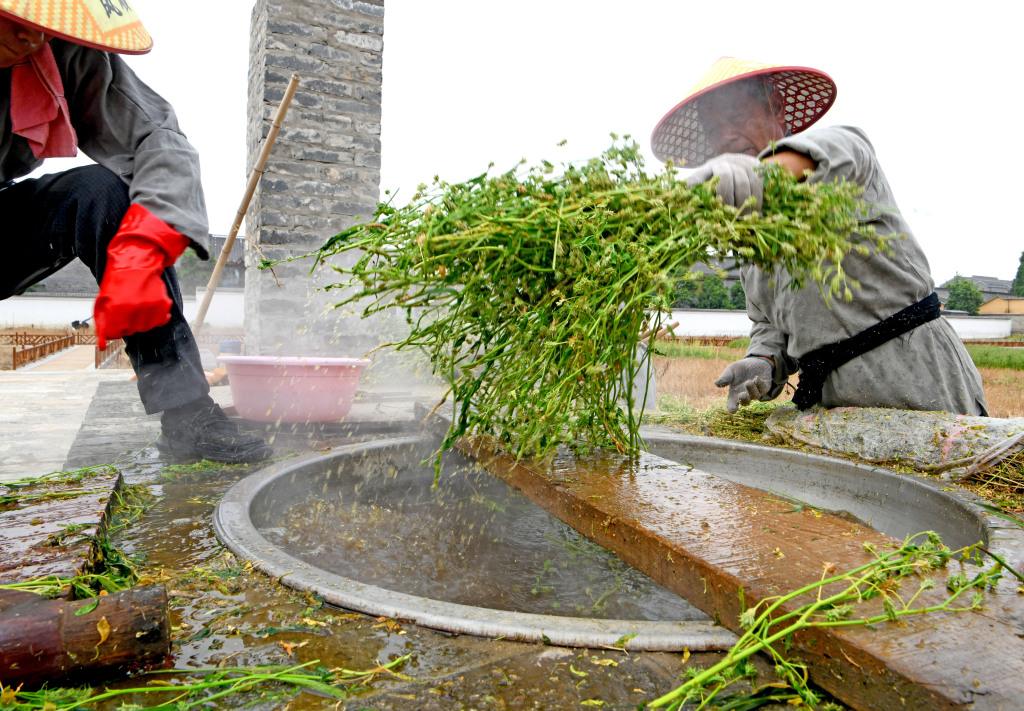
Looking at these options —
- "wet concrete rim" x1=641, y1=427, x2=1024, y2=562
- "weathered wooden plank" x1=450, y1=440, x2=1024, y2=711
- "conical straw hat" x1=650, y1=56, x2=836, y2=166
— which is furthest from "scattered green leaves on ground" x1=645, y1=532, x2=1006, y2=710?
"conical straw hat" x1=650, y1=56, x2=836, y2=166

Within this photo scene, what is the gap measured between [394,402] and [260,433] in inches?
56.7

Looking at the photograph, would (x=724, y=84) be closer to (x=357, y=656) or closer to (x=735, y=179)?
(x=735, y=179)

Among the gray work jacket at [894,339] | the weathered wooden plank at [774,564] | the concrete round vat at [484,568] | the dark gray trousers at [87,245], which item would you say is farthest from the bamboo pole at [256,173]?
the gray work jacket at [894,339]

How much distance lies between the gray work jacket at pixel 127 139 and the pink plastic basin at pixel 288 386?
87 cm

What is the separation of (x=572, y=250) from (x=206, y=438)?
1970mm

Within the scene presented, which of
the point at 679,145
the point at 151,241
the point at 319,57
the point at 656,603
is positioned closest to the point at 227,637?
the point at 656,603

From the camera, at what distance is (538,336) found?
1352mm

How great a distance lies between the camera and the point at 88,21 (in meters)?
1.86

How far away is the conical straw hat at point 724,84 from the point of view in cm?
224

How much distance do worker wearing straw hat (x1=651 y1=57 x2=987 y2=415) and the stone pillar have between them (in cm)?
431

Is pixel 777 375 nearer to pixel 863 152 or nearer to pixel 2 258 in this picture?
pixel 863 152

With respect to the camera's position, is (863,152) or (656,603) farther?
(863,152)

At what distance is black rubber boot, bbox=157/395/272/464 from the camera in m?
2.50

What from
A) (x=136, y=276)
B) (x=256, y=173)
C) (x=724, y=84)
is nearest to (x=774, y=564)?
(x=724, y=84)
